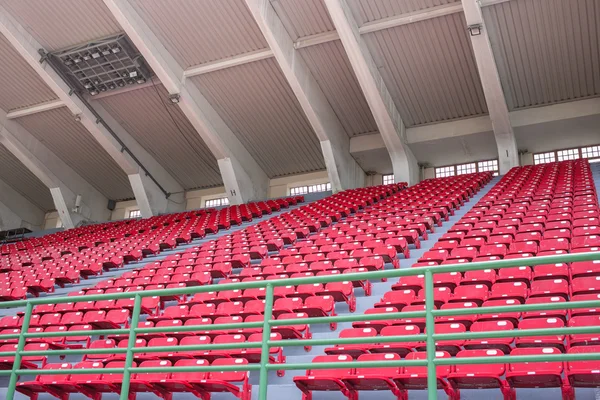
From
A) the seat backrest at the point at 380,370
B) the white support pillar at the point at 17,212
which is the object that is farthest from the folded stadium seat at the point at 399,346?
the white support pillar at the point at 17,212

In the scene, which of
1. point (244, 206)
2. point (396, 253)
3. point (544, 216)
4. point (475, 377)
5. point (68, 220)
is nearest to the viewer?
point (475, 377)

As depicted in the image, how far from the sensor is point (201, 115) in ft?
67.1

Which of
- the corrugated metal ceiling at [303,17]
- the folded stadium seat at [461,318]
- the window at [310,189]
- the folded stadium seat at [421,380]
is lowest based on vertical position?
the folded stadium seat at [421,380]

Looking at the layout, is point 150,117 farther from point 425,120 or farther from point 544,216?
point 544,216

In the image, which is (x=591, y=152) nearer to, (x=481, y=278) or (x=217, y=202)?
(x=217, y=202)

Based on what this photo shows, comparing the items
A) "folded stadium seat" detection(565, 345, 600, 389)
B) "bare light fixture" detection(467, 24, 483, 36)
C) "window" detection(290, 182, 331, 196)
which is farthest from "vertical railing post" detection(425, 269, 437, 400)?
"window" detection(290, 182, 331, 196)

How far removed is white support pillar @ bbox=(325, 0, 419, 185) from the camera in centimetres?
1689

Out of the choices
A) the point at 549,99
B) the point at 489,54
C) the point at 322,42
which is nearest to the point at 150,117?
the point at 322,42

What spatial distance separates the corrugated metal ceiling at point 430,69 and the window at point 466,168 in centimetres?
247

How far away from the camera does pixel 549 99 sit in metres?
19.6

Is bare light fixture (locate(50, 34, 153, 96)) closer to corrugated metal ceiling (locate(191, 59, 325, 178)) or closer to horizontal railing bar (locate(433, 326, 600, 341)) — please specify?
corrugated metal ceiling (locate(191, 59, 325, 178))

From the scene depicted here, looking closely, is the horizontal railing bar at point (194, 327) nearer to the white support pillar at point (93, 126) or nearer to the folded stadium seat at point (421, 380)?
the folded stadium seat at point (421, 380)

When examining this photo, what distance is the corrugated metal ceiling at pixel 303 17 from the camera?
58.5ft

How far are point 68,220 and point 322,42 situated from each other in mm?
13663
